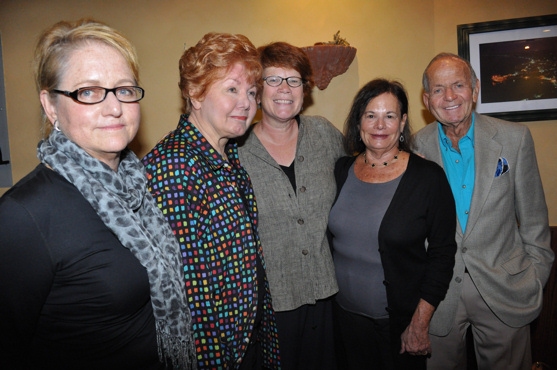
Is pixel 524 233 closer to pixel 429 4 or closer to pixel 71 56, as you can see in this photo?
pixel 429 4

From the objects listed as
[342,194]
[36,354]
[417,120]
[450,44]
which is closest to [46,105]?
[36,354]

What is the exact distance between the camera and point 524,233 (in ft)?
6.97

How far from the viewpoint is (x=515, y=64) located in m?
2.70

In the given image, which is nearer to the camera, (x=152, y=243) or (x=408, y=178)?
(x=152, y=243)

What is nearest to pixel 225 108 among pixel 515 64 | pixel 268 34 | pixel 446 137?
pixel 446 137

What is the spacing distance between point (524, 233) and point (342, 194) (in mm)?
1011

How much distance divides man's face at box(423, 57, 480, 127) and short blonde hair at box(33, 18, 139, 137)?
1.68m

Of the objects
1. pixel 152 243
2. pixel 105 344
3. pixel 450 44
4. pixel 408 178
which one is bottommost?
pixel 105 344

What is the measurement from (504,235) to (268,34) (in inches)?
84.6

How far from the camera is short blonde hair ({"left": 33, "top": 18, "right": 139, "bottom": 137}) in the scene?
1.15m

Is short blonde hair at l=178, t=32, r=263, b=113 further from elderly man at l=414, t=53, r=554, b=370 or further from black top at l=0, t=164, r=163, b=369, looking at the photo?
elderly man at l=414, t=53, r=554, b=370

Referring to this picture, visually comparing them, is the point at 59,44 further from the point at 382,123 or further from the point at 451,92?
the point at 451,92

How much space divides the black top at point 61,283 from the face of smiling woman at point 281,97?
1.20 metres

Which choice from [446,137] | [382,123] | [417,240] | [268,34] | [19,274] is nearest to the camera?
[19,274]
